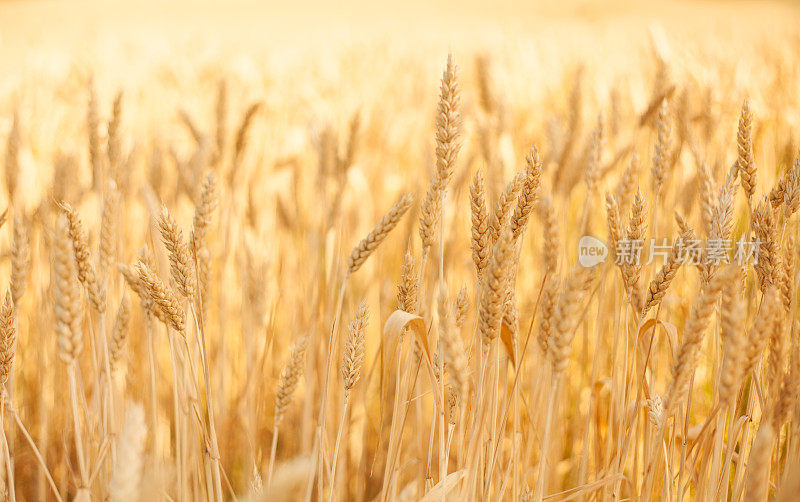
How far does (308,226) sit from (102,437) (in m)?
1.03

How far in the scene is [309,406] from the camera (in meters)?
1.26

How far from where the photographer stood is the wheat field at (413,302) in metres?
0.69

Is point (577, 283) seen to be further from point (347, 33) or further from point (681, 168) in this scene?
point (347, 33)

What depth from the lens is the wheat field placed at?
0.69 metres

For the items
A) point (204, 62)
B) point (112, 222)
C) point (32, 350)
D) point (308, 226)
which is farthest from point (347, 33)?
point (112, 222)

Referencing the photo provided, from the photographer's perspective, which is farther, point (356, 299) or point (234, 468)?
point (356, 299)

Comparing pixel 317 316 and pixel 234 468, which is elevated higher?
pixel 317 316

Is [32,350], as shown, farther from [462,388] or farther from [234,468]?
[462,388]

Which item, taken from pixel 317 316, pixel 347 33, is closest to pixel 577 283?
pixel 317 316

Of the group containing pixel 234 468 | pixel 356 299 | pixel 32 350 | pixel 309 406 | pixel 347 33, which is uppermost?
pixel 347 33

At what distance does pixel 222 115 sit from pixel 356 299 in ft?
1.75

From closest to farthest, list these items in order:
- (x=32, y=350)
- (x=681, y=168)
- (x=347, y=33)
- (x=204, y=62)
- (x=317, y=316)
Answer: (x=317, y=316) → (x=32, y=350) → (x=681, y=168) → (x=204, y=62) → (x=347, y=33)

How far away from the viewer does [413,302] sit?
773 millimetres

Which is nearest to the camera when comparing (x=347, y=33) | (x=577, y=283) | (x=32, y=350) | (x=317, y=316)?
(x=577, y=283)
